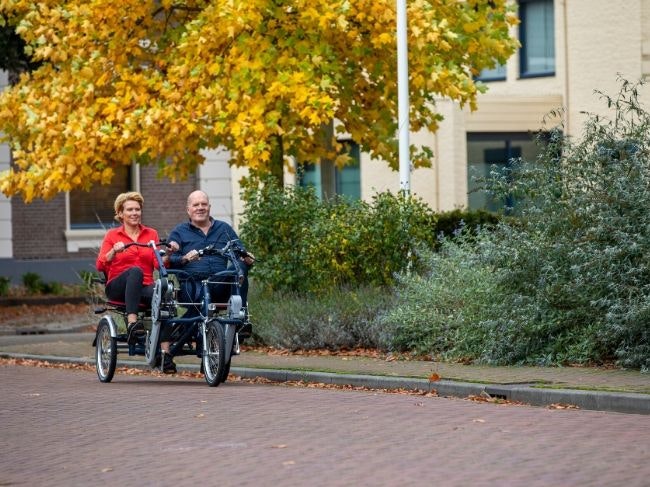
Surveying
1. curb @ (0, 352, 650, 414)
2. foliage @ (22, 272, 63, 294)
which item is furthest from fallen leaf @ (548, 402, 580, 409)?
foliage @ (22, 272, 63, 294)

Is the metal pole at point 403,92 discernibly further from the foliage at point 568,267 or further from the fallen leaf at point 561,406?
the fallen leaf at point 561,406

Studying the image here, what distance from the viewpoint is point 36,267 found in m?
29.8

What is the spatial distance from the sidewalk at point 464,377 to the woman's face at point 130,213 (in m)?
1.73

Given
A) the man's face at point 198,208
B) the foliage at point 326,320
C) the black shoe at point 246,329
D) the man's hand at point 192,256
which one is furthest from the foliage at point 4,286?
the black shoe at point 246,329

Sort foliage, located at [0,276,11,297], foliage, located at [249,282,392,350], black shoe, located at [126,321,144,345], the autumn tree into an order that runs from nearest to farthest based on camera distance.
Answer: black shoe, located at [126,321,144,345], foliage, located at [249,282,392,350], the autumn tree, foliage, located at [0,276,11,297]

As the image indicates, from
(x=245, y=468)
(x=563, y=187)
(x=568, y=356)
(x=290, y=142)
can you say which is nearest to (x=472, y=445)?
(x=245, y=468)

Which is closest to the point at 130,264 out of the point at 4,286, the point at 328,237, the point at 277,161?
the point at 328,237

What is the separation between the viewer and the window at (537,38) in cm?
3316

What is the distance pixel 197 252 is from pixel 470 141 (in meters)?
20.5

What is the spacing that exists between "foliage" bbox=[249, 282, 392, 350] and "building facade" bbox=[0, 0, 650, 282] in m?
13.1

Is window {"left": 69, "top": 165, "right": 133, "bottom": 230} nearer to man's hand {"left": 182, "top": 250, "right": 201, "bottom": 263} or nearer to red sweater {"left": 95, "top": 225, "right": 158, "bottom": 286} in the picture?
red sweater {"left": 95, "top": 225, "right": 158, "bottom": 286}

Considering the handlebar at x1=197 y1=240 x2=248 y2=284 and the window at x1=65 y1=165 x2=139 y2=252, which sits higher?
the window at x1=65 y1=165 x2=139 y2=252

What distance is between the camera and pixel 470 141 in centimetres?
3316

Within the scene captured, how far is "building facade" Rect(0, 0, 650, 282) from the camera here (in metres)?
30.0
